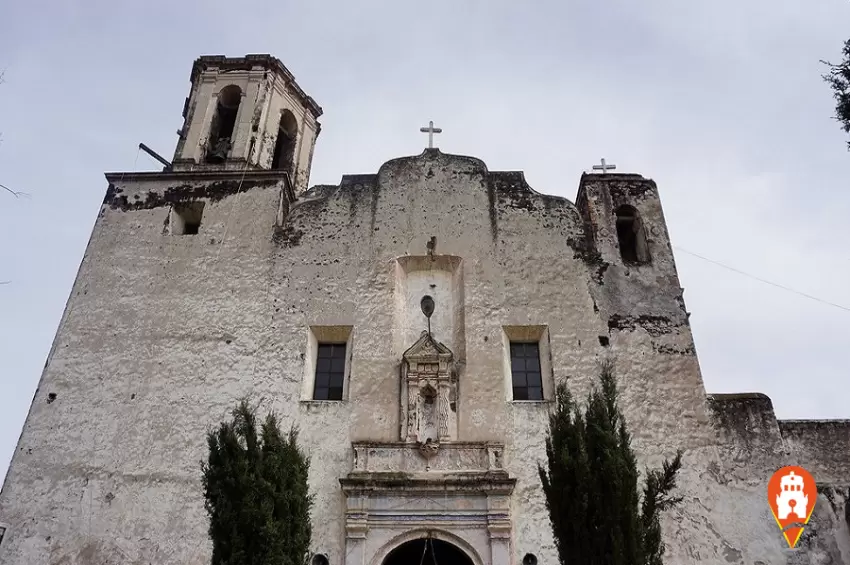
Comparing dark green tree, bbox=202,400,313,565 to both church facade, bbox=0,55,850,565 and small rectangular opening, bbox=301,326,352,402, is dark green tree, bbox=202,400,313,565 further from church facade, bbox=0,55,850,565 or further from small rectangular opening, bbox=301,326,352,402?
small rectangular opening, bbox=301,326,352,402

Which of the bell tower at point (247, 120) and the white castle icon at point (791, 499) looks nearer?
the white castle icon at point (791, 499)

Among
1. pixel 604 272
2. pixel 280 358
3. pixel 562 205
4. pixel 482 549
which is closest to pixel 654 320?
pixel 604 272

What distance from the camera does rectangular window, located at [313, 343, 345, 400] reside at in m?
11.1

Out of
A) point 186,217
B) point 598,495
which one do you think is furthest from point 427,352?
point 186,217

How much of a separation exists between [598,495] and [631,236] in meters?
6.90

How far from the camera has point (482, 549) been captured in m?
9.38

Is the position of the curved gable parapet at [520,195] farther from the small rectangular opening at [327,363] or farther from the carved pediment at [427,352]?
the small rectangular opening at [327,363]

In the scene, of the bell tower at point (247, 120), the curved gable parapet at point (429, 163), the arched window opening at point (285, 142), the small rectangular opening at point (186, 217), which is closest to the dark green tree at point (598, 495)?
the curved gable parapet at point (429, 163)

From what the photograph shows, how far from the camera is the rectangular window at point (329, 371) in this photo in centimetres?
1109

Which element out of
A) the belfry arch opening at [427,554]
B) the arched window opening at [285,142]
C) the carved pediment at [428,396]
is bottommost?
the belfry arch opening at [427,554]

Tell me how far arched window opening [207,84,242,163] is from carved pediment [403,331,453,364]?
5.64 meters

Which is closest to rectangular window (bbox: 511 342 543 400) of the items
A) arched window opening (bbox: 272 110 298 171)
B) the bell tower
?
the bell tower

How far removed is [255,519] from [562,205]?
304 inches

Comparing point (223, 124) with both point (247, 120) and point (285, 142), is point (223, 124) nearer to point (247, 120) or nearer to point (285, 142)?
point (247, 120)
